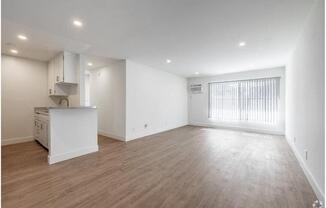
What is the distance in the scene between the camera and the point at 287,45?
146 inches

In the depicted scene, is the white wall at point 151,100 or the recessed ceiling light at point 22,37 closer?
the recessed ceiling light at point 22,37

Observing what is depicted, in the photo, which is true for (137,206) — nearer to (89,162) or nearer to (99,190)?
(99,190)

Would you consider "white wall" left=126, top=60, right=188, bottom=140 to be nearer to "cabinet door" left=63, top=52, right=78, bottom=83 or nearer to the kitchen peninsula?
the kitchen peninsula

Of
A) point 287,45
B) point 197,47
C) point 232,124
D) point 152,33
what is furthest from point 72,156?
point 232,124

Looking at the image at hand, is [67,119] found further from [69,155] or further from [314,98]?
[314,98]

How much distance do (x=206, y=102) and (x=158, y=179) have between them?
5418 mm

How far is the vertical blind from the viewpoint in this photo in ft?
19.5

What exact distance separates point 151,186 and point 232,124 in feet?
17.6

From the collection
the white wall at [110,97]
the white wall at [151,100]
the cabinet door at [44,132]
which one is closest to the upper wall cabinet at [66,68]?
the cabinet door at [44,132]

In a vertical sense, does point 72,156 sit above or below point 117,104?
below

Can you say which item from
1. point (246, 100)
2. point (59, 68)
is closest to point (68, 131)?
point (59, 68)

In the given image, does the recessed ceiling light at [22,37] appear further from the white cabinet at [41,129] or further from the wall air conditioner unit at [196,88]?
the wall air conditioner unit at [196,88]

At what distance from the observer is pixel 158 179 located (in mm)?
2650

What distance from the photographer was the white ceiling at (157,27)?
2.37 m
